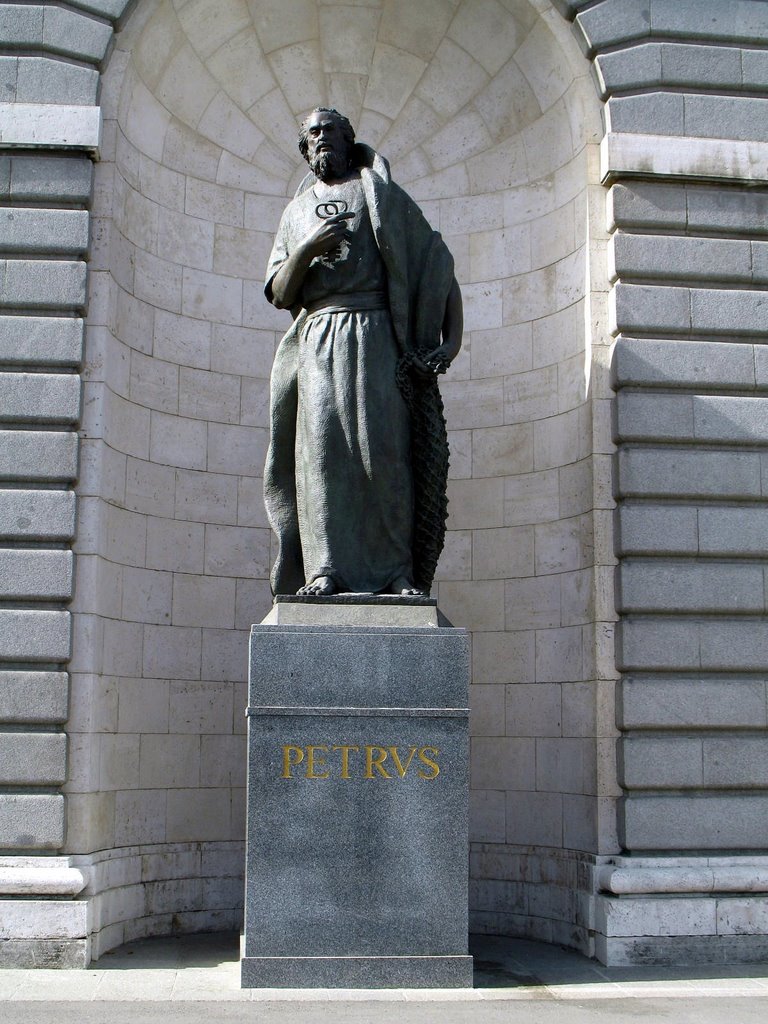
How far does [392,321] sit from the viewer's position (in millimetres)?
7820

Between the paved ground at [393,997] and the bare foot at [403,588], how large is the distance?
2181mm

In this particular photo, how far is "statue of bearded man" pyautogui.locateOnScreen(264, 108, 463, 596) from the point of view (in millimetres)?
7574

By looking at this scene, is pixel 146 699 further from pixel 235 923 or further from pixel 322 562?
pixel 322 562

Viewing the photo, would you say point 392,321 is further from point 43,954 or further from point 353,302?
point 43,954

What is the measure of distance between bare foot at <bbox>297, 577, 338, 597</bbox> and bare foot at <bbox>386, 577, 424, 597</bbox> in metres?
0.37

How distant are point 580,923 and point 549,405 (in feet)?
12.6

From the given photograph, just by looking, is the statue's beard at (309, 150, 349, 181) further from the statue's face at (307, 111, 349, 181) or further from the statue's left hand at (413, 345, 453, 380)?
the statue's left hand at (413, 345, 453, 380)

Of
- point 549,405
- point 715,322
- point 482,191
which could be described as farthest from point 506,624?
point 482,191

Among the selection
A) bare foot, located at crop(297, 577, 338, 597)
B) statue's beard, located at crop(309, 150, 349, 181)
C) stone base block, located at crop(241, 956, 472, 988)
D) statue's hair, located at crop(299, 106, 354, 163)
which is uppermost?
statue's hair, located at crop(299, 106, 354, 163)

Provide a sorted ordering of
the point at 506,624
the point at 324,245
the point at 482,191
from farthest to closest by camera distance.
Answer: the point at 482,191
the point at 506,624
the point at 324,245

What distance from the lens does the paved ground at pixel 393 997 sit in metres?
6.48

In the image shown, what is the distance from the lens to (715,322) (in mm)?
9141

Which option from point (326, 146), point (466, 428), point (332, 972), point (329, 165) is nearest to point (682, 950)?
point (332, 972)

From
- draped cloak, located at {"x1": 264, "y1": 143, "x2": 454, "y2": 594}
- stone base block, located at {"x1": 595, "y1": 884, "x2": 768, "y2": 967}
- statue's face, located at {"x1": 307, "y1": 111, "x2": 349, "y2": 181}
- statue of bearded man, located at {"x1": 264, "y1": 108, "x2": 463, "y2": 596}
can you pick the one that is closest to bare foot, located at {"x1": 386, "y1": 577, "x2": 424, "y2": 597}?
statue of bearded man, located at {"x1": 264, "y1": 108, "x2": 463, "y2": 596}
